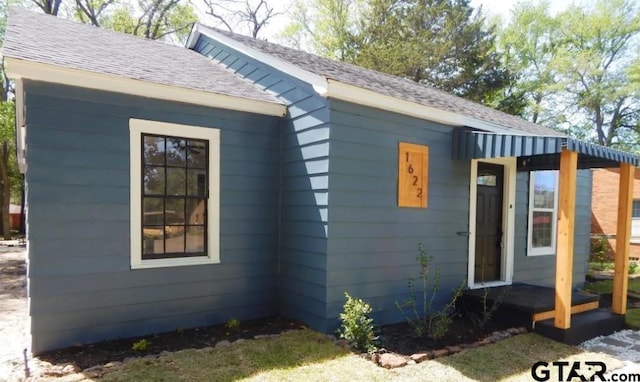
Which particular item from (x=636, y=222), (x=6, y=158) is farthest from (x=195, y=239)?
(x=6, y=158)

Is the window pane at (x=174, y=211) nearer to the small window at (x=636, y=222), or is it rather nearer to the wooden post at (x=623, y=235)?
the wooden post at (x=623, y=235)

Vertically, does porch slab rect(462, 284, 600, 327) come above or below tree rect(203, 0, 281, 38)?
A: below

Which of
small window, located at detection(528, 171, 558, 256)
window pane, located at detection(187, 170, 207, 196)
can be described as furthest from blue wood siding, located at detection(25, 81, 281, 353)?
small window, located at detection(528, 171, 558, 256)

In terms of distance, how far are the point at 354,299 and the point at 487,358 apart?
1507mm

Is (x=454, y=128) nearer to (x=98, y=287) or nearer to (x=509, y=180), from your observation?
(x=509, y=180)

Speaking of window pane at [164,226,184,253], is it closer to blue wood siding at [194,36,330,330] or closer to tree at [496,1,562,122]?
blue wood siding at [194,36,330,330]

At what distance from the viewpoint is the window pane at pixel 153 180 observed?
14.6 ft

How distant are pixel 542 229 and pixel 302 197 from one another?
4.80 meters

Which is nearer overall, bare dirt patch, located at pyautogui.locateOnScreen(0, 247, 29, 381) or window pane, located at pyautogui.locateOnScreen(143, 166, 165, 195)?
bare dirt patch, located at pyautogui.locateOnScreen(0, 247, 29, 381)

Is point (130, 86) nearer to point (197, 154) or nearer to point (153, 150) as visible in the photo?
point (153, 150)

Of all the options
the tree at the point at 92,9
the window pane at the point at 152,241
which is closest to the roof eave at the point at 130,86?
the window pane at the point at 152,241

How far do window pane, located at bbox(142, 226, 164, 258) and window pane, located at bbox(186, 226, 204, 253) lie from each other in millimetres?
311

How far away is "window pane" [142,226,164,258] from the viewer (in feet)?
14.6

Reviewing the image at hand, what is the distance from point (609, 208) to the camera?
13609 mm
